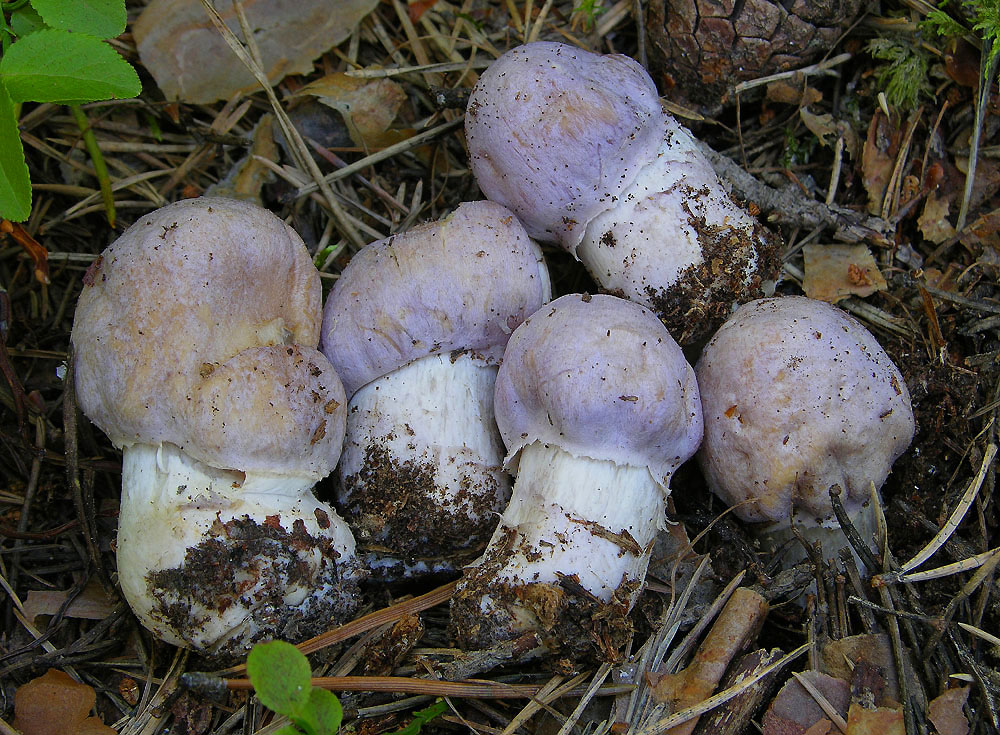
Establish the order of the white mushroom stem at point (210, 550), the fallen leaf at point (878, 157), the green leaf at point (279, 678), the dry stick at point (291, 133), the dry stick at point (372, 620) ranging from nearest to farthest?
the green leaf at point (279, 678) < the white mushroom stem at point (210, 550) < the dry stick at point (372, 620) < the dry stick at point (291, 133) < the fallen leaf at point (878, 157)

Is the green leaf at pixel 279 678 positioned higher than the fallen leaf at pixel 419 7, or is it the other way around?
the fallen leaf at pixel 419 7

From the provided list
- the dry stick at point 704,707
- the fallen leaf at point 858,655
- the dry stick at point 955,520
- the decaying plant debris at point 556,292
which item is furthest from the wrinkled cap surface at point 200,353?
the dry stick at point 955,520

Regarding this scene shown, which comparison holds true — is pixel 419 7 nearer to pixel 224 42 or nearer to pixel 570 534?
pixel 224 42

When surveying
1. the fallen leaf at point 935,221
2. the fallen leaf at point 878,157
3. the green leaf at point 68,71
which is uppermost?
the green leaf at point 68,71

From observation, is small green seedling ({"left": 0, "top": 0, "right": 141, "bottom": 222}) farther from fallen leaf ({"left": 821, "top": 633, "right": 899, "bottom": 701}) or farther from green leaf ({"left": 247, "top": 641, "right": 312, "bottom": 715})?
fallen leaf ({"left": 821, "top": 633, "right": 899, "bottom": 701})

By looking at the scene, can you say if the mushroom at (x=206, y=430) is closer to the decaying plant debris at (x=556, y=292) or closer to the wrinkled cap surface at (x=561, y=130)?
the decaying plant debris at (x=556, y=292)

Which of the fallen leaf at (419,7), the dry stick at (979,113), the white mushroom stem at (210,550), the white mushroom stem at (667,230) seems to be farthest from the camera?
the fallen leaf at (419,7)

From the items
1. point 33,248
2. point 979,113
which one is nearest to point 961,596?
point 979,113
